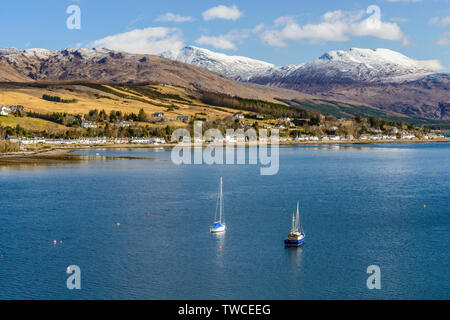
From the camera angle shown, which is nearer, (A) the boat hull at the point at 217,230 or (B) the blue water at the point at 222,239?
(B) the blue water at the point at 222,239

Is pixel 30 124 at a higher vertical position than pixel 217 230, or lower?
higher

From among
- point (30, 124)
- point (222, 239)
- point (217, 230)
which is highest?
point (30, 124)

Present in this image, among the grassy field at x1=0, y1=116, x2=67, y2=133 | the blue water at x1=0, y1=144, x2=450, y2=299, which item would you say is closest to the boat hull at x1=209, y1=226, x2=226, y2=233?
the blue water at x1=0, y1=144, x2=450, y2=299

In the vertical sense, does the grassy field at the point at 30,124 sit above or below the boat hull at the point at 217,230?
above

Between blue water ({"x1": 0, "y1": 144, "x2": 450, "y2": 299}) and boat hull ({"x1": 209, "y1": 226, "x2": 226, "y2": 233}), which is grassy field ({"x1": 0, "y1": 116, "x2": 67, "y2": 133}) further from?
boat hull ({"x1": 209, "y1": 226, "x2": 226, "y2": 233})

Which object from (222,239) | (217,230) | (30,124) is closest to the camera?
(222,239)

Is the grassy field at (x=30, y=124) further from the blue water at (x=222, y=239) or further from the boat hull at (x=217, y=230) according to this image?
the boat hull at (x=217, y=230)

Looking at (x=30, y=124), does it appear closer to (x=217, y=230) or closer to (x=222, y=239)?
(x=217, y=230)

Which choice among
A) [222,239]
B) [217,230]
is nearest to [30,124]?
[217,230]

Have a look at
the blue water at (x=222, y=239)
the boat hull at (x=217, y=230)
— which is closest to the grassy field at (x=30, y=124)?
the blue water at (x=222, y=239)
